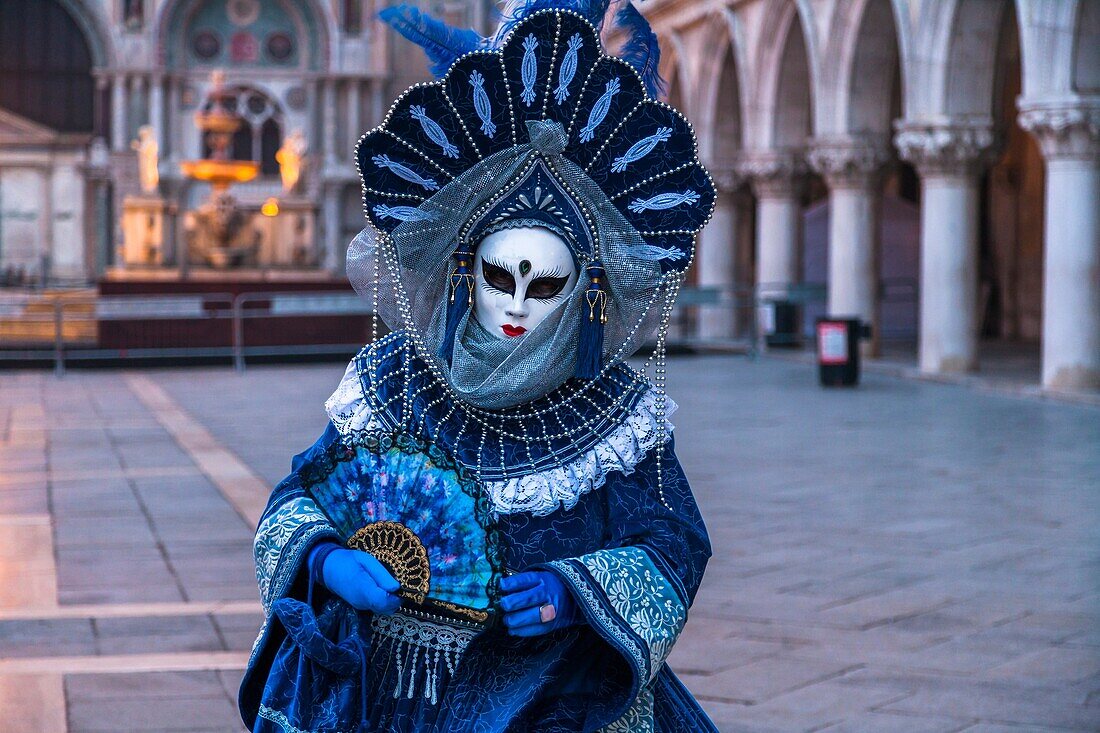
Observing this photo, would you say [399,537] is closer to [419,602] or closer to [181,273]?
[419,602]

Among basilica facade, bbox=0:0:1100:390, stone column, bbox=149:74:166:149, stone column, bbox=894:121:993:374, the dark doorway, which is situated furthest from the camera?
the dark doorway

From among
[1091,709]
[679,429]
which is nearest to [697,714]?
[1091,709]

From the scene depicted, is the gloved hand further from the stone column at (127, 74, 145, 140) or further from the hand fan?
the stone column at (127, 74, 145, 140)

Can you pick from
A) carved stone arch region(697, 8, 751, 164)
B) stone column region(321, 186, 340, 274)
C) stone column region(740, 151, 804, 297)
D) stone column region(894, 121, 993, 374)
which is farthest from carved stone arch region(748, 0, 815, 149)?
stone column region(321, 186, 340, 274)

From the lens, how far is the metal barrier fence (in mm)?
19297

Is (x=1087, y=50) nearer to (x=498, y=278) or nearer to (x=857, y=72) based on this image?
(x=857, y=72)

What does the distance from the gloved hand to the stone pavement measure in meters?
2.17

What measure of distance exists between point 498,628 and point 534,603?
0.38 ft

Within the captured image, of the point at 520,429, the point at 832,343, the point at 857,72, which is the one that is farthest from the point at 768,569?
the point at 857,72

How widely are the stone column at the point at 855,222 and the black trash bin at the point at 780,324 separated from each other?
6.04ft

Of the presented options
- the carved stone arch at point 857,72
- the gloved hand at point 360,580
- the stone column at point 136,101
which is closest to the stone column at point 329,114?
the stone column at point 136,101

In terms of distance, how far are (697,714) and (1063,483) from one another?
6866 mm

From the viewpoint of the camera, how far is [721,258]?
2422 cm

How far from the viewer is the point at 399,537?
2770 mm
